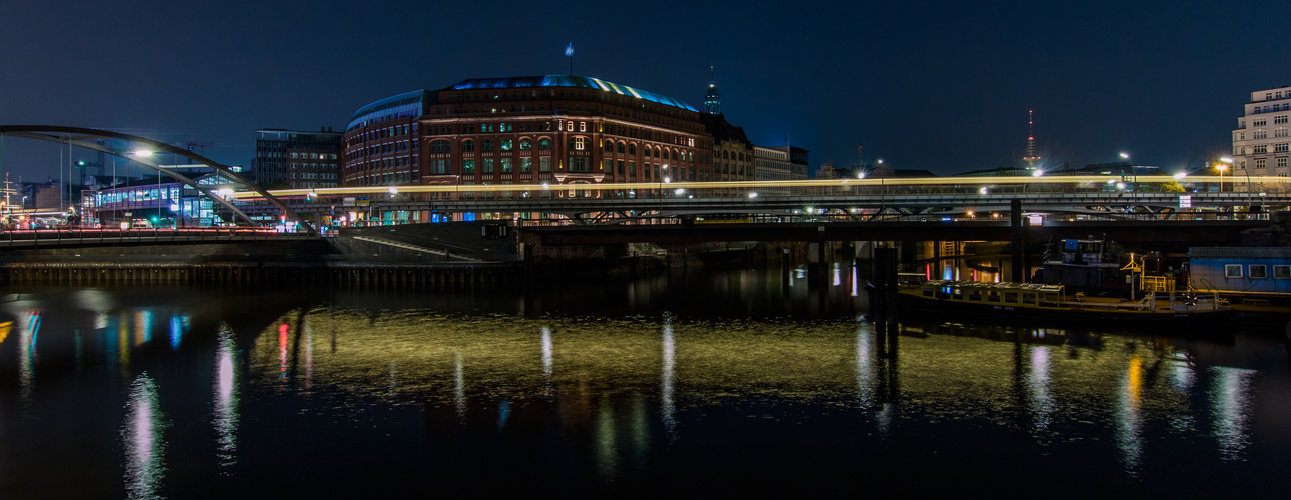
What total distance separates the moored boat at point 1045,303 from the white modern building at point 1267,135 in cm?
10764

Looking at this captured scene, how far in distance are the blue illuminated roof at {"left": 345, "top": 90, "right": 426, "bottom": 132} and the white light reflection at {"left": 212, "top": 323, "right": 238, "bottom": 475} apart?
114 metres

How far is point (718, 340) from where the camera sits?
3753 cm

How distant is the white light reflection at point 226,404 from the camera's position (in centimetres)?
1998

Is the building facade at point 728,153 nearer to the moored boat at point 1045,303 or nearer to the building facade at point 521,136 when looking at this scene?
the building facade at point 521,136

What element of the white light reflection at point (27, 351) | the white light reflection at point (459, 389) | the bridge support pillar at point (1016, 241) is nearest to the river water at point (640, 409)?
the white light reflection at point (459, 389)

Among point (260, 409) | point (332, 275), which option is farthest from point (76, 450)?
point (332, 275)

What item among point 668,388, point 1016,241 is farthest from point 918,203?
point 668,388

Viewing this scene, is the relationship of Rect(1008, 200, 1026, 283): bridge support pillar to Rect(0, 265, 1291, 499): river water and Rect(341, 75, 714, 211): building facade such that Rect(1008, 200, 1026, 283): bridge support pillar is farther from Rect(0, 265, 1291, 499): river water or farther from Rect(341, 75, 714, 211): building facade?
Rect(341, 75, 714, 211): building facade

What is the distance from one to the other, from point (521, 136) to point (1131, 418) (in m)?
123

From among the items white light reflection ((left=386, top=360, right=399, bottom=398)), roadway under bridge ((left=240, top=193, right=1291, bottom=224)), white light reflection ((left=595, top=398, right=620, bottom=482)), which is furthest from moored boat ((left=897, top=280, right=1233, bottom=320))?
white light reflection ((left=386, top=360, right=399, bottom=398))

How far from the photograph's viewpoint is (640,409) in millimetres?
23859

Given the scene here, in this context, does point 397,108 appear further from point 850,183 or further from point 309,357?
point 309,357

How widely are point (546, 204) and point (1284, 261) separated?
61.4 metres

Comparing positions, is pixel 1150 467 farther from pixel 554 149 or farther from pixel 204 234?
pixel 554 149
